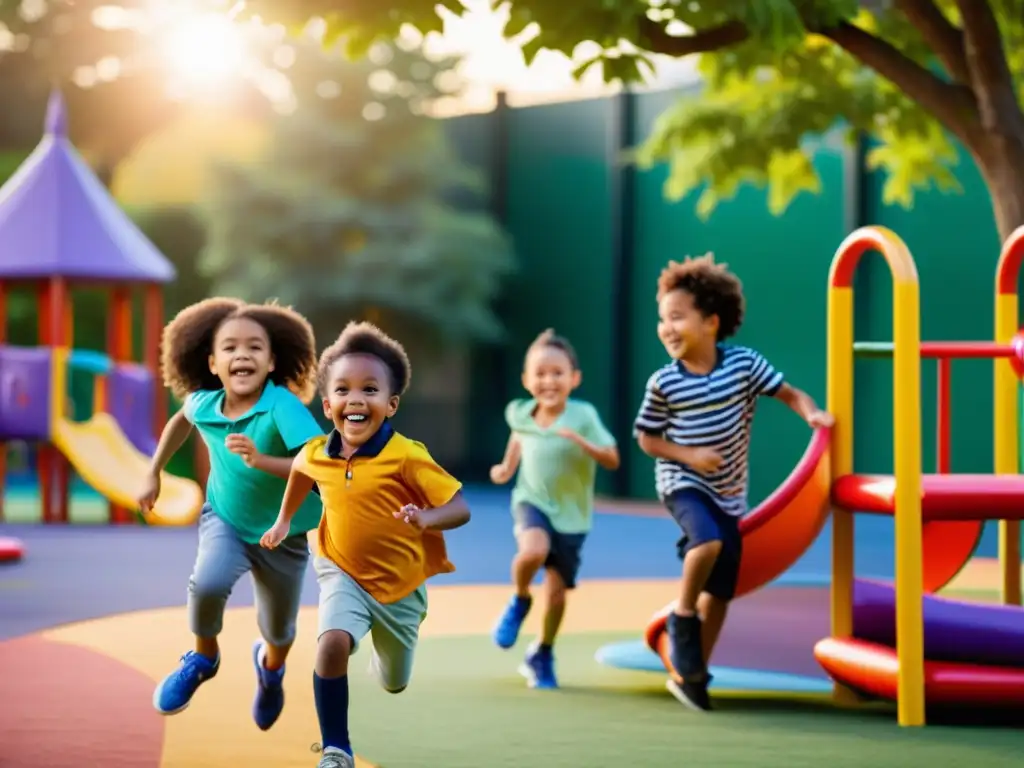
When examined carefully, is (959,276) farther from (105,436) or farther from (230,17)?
(230,17)

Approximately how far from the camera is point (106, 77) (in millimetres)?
32938

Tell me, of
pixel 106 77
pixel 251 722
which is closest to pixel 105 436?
pixel 251 722

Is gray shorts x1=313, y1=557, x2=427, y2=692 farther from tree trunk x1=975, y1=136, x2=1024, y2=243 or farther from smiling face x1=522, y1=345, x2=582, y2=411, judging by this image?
tree trunk x1=975, y1=136, x2=1024, y2=243

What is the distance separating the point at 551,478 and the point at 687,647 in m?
1.20

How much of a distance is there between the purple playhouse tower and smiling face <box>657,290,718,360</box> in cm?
1032

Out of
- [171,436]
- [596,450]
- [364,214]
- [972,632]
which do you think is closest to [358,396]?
[171,436]

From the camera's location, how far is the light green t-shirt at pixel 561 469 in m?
7.35

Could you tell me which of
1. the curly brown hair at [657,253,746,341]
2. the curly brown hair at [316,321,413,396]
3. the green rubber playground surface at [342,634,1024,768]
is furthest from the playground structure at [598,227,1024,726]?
the curly brown hair at [316,321,413,396]

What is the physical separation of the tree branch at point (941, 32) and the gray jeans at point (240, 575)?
515cm

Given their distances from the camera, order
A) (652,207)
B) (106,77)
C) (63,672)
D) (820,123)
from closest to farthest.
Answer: (63,672)
(820,123)
(652,207)
(106,77)

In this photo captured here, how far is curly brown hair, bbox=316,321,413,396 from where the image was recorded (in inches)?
197

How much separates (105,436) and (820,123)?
26.4ft

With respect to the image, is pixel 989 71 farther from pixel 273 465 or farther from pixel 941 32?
pixel 273 465

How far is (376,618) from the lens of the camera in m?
4.96
